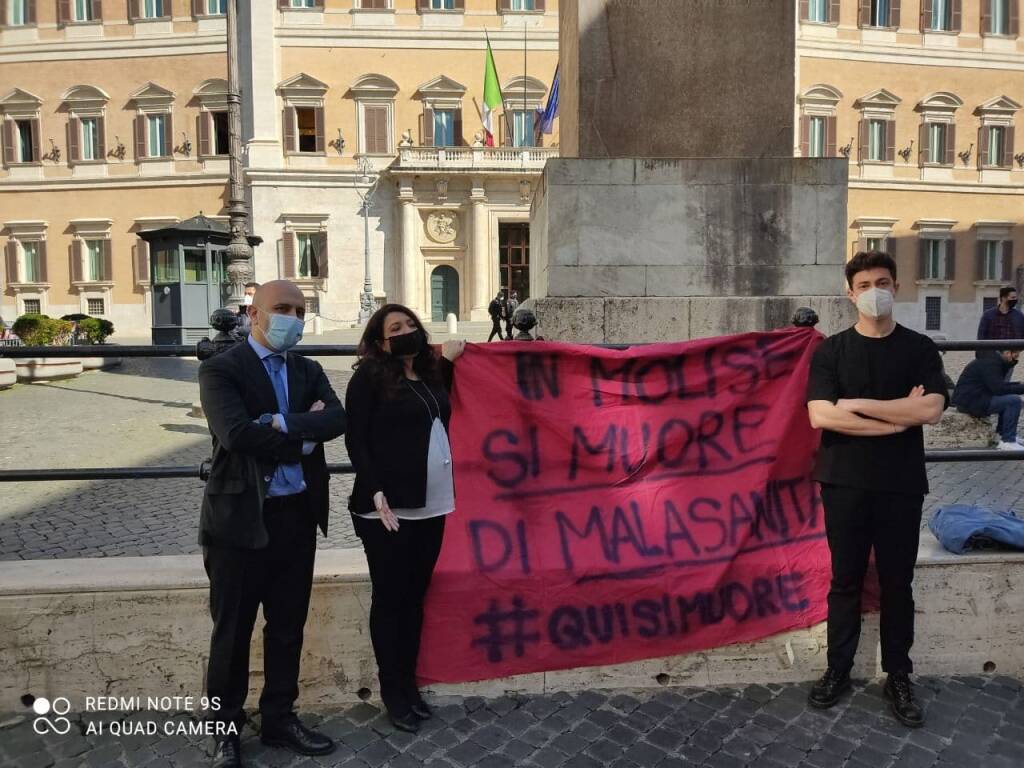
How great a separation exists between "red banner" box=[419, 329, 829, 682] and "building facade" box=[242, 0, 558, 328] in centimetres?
3244

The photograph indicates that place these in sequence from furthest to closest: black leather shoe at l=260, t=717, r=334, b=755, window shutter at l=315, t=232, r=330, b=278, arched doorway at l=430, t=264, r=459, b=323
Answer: arched doorway at l=430, t=264, r=459, b=323 < window shutter at l=315, t=232, r=330, b=278 < black leather shoe at l=260, t=717, r=334, b=755

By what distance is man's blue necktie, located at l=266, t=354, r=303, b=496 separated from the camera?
272 centimetres

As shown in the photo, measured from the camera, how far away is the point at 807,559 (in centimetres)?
335

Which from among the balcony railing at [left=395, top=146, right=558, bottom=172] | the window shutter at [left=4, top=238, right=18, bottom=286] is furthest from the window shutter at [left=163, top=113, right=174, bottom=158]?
the balcony railing at [left=395, top=146, right=558, bottom=172]

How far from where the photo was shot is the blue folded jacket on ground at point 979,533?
129 inches

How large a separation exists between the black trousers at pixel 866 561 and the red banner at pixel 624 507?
11.1 inches

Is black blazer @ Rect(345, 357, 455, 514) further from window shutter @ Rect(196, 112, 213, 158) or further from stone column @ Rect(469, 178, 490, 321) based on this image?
window shutter @ Rect(196, 112, 213, 158)

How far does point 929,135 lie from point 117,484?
40691 mm

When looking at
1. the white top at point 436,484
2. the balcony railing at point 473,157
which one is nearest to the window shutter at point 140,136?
the balcony railing at point 473,157

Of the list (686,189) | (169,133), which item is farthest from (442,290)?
(686,189)

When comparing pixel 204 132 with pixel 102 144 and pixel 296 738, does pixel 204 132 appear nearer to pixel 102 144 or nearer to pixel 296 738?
pixel 102 144

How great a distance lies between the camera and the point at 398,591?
115 inches

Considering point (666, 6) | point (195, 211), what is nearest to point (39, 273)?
point (195, 211)

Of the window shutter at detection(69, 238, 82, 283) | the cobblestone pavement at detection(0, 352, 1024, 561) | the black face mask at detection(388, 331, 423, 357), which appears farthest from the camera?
the window shutter at detection(69, 238, 82, 283)
